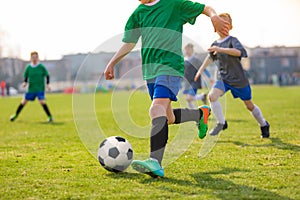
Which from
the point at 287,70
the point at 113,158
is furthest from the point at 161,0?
the point at 287,70

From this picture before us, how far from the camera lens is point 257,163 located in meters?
5.51

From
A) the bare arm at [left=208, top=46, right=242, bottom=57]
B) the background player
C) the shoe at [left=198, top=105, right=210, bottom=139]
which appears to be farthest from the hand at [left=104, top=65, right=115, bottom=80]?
the background player

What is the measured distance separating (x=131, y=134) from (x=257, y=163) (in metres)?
4.47

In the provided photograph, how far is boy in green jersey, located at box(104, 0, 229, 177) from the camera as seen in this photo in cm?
508

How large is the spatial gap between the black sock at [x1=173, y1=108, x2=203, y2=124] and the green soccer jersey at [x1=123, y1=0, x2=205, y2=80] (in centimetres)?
79

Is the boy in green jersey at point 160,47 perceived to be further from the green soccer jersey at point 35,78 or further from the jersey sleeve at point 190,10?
the green soccer jersey at point 35,78

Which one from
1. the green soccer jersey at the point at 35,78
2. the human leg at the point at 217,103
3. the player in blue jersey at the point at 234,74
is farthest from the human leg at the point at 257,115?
the green soccer jersey at the point at 35,78

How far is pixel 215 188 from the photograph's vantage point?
432 cm

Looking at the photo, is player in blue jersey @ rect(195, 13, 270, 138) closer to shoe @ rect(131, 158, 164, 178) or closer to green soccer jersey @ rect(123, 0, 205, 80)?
green soccer jersey @ rect(123, 0, 205, 80)

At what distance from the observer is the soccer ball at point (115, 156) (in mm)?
5129

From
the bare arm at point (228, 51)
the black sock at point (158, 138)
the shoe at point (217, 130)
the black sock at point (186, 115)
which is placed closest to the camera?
the black sock at point (158, 138)

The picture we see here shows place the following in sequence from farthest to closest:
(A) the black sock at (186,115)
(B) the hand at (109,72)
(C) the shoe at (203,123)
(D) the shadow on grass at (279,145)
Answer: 1. (D) the shadow on grass at (279,145)
2. (C) the shoe at (203,123)
3. (A) the black sock at (186,115)
4. (B) the hand at (109,72)

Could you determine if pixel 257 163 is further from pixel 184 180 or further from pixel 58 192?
pixel 58 192

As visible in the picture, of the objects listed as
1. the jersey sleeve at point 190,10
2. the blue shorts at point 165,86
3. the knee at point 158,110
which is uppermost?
the jersey sleeve at point 190,10
